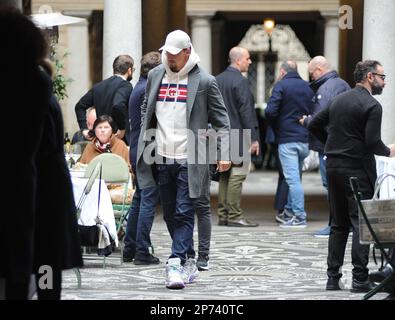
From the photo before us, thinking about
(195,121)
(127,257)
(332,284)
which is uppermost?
(195,121)

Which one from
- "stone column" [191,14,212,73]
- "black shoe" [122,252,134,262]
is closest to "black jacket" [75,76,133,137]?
"black shoe" [122,252,134,262]

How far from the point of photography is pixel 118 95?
44.9 ft

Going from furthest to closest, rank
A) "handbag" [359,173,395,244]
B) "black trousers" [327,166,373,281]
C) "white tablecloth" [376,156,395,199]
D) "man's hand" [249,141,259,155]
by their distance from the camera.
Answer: "man's hand" [249,141,259,155], "white tablecloth" [376,156,395,199], "black trousers" [327,166,373,281], "handbag" [359,173,395,244]

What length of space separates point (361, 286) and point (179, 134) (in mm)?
1844

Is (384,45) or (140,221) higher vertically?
(384,45)

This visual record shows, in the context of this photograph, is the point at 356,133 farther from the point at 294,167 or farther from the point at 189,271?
the point at 294,167

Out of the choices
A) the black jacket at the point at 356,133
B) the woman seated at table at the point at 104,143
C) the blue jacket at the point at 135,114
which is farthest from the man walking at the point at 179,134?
the woman seated at table at the point at 104,143

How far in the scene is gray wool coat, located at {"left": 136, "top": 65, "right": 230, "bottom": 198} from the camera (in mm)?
10625

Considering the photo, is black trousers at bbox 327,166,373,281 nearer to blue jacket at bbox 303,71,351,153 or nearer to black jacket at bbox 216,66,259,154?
blue jacket at bbox 303,71,351,153

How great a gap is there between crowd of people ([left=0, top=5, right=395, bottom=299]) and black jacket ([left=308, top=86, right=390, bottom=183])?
1 centimetres

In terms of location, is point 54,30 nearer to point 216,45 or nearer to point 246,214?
point 246,214

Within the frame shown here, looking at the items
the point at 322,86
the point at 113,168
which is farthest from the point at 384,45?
the point at 113,168

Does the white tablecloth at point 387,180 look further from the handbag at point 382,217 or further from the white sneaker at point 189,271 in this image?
the white sneaker at point 189,271

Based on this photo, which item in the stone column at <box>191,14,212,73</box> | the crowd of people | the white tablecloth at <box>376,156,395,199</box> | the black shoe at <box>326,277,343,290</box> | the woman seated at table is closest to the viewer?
the crowd of people
